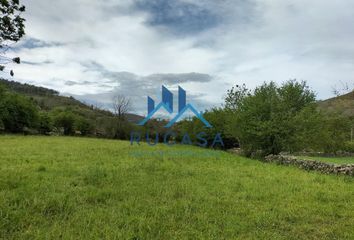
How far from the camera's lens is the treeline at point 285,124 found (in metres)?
22.1

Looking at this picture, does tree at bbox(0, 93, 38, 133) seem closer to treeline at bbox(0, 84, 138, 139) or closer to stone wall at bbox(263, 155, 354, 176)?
treeline at bbox(0, 84, 138, 139)

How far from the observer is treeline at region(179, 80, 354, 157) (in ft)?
72.6

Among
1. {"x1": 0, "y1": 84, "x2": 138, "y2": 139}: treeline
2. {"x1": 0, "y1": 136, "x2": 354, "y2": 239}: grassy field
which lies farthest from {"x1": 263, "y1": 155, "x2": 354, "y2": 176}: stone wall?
{"x1": 0, "y1": 84, "x2": 138, "y2": 139}: treeline

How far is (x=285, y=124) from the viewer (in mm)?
21906

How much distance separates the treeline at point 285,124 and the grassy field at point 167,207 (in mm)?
11375

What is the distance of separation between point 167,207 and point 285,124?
17323 millimetres

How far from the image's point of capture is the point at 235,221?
5953 mm

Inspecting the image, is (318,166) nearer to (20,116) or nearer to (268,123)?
(268,123)

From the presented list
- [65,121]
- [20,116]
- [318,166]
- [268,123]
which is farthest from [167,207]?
[65,121]

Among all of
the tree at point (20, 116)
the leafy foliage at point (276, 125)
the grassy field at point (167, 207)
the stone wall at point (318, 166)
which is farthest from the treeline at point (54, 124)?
the grassy field at point (167, 207)

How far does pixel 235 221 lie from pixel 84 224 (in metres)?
2.94

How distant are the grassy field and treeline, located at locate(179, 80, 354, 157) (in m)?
11.4

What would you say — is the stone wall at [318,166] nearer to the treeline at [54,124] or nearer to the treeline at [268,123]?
the treeline at [268,123]

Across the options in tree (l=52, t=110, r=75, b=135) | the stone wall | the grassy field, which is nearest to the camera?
the grassy field
